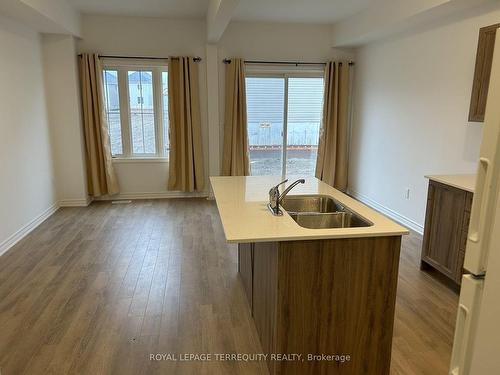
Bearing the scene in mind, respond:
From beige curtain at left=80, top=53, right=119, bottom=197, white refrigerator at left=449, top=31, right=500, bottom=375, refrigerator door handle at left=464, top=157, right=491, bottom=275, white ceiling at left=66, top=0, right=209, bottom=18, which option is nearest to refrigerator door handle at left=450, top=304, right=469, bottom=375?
white refrigerator at left=449, top=31, right=500, bottom=375

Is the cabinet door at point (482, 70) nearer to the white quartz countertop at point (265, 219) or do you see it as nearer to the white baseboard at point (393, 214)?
the white quartz countertop at point (265, 219)

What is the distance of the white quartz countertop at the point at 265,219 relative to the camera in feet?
5.88

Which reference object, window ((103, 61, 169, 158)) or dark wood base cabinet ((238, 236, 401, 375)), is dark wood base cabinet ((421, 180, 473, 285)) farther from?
window ((103, 61, 169, 158))

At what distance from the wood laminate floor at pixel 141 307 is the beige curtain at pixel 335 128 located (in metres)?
2.25

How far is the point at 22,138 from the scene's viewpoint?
4.35 meters

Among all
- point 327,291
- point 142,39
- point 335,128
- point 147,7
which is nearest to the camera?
point 327,291

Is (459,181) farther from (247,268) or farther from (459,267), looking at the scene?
(247,268)

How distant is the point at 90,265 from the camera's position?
11.4ft

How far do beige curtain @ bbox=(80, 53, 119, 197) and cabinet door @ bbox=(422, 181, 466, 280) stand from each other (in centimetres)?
435

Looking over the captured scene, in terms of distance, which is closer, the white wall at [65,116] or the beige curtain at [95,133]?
the white wall at [65,116]

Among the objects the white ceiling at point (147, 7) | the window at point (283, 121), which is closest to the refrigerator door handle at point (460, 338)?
the white ceiling at point (147, 7)

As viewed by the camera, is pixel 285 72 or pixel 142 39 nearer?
pixel 142 39

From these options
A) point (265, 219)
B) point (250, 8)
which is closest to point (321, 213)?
point (265, 219)

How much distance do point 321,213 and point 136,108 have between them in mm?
4156
